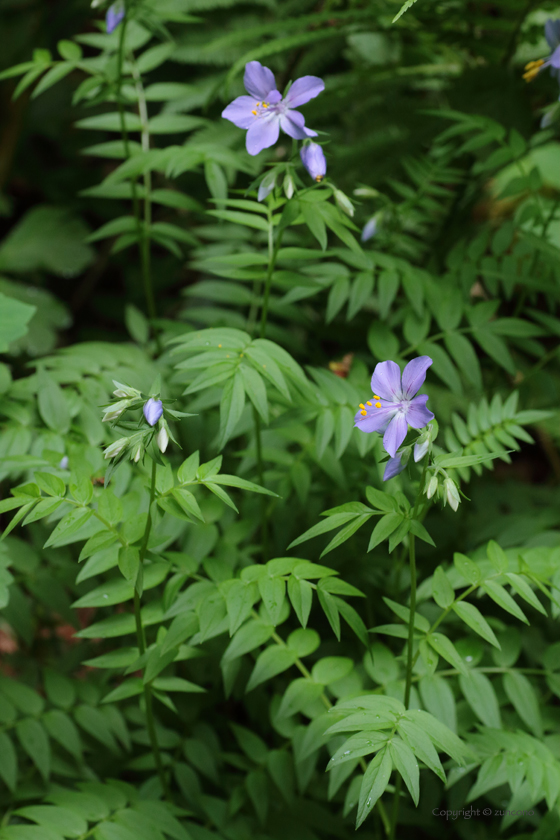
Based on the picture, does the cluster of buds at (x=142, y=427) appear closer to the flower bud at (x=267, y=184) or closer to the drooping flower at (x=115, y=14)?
the flower bud at (x=267, y=184)

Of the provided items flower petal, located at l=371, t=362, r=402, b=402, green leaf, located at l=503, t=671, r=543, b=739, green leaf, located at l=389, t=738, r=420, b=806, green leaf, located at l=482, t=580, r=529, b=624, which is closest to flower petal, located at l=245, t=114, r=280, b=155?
flower petal, located at l=371, t=362, r=402, b=402

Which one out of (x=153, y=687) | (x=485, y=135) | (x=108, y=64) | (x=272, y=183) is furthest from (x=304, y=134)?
(x=153, y=687)

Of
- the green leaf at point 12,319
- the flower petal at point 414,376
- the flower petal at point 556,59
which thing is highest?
the flower petal at point 556,59

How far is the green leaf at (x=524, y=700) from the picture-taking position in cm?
153

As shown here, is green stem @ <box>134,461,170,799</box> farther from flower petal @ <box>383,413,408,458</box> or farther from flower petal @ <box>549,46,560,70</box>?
Answer: flower petal @ <box>549,46,560,70</box>

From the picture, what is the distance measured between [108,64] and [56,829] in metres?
2.04

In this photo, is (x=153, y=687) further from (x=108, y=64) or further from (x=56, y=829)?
(x=108, y=64)

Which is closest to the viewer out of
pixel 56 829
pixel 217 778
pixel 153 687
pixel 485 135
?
pixel 56 829

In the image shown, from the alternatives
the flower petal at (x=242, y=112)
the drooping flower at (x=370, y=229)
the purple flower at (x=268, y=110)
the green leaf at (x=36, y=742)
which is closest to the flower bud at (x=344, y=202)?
the purple flower at (x=268, y=110)

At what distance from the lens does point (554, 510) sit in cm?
203

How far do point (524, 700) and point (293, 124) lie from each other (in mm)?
1360

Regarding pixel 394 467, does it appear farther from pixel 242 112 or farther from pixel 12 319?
pixel 12 319

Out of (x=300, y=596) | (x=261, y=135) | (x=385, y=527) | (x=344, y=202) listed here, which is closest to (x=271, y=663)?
(x=300, y=596)

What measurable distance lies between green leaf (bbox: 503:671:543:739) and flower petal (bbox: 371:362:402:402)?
801 mm
